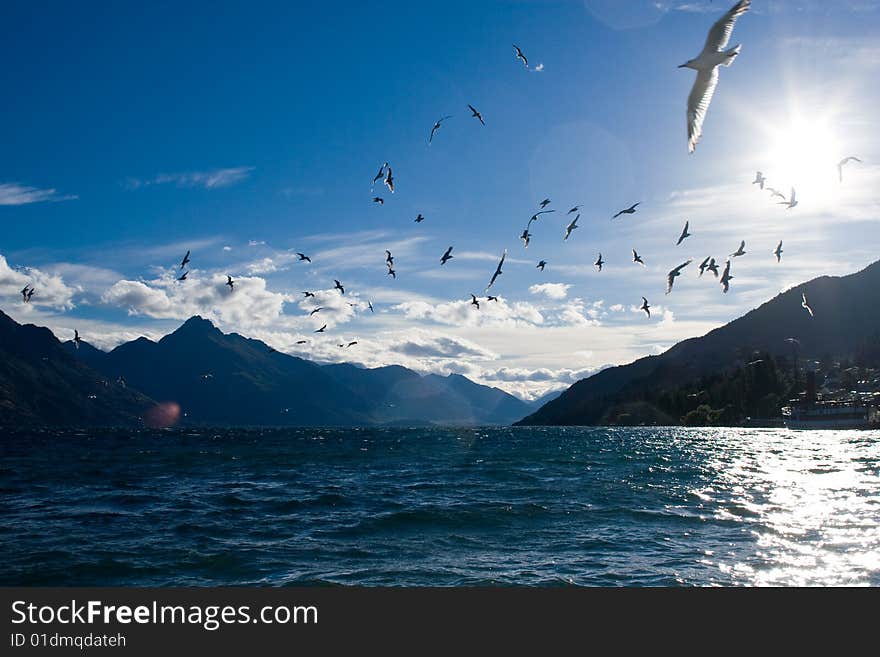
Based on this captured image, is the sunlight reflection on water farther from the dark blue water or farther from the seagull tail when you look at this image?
the seagull tail

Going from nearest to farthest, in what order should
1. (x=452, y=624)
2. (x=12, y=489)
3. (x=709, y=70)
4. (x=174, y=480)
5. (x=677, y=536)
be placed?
1. (x=452, y=624)
2. (x=709, y=70)
3. (x=677, y=536)
4. (x=12, y=489)
5. (x=174, y=480)

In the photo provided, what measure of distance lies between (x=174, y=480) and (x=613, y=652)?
151 ft

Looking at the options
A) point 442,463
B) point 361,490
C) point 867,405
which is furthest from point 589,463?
point 867,405

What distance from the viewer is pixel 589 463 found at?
61.9 m

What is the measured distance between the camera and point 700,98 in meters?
15.7

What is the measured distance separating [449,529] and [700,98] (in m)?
19.2

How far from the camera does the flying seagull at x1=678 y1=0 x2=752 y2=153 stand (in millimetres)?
14935

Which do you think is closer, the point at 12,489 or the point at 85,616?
the point at 85,616

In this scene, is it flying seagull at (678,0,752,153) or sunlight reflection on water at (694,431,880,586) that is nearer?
flying seagull at (678,0,752,153)

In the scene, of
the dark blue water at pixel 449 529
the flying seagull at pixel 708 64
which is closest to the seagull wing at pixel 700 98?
the flying seagull at pixel 708 64

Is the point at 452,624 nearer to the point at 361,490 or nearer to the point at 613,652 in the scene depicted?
the point at 613,652

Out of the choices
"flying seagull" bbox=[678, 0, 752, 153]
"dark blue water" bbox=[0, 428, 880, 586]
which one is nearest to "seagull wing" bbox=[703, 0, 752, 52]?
"flying seagull" bbox=[678, 0, 752, 153]

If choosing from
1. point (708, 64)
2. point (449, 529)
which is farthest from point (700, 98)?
point (449, 529)

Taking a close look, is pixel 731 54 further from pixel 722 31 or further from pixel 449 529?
pixel 449 529
